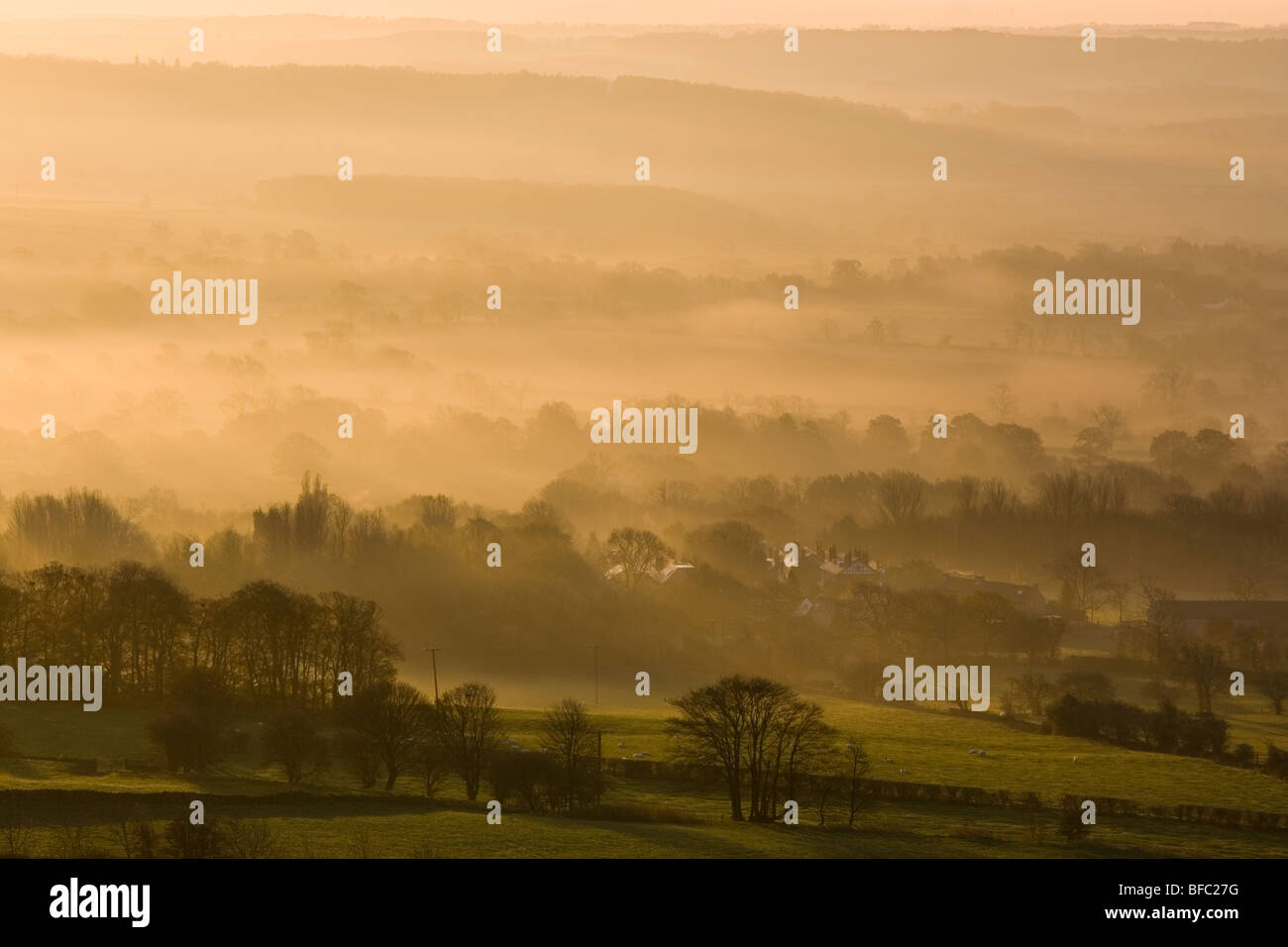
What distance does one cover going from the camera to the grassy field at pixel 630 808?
228 ft

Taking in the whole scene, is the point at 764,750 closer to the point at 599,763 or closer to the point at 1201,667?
the point at 599,763

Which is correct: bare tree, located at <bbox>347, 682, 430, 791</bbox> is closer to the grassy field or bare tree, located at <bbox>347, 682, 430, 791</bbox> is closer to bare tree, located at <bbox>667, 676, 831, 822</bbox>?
the grassy field

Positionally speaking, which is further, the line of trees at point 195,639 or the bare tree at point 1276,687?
the bare tree at point 1276,687

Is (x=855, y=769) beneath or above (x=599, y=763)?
beneath

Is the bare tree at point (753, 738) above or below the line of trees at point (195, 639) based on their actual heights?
below

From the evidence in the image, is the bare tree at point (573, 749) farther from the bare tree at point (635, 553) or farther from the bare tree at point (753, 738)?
the bare tree at point (635, 553)

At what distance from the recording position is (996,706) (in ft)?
358

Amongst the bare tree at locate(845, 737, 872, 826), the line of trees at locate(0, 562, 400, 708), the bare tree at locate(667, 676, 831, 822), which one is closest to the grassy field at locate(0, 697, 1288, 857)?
the bare tree at locate(845, 737, 872, 826)

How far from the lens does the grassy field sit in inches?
2741

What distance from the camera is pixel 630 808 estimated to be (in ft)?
253

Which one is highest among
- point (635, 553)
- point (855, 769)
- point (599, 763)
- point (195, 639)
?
point (635, 553)

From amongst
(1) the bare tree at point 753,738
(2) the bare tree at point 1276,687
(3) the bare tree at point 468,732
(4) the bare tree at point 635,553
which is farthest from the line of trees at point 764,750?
(4) the bare tree at point 635,553

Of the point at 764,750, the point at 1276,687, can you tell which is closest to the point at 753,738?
the point at 764,750
